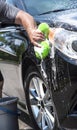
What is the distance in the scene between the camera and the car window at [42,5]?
4.99 metres

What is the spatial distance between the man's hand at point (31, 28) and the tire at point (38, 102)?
78 centimetres

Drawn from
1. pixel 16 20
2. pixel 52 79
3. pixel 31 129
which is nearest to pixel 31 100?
pixel 31 129

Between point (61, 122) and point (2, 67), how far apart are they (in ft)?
5.18

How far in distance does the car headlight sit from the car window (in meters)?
1.00

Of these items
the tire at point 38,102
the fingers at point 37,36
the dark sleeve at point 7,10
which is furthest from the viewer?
the tire at point 38,102

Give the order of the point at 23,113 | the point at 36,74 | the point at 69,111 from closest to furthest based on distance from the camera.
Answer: the point at 69,111, the point at 36,74, the point at 23,113

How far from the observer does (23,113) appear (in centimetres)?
580

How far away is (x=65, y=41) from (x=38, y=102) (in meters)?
1.11

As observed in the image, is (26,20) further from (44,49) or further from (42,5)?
(42,5)

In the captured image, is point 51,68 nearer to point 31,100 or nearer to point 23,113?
point 31,100

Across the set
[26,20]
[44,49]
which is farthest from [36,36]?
[26,20]

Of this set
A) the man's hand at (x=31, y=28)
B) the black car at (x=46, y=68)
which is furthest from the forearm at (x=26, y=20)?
the black car at (x=46, y=68)

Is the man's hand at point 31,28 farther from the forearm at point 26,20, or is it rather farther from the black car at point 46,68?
the black car at point 46,68

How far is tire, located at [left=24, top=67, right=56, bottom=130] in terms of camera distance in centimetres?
455
